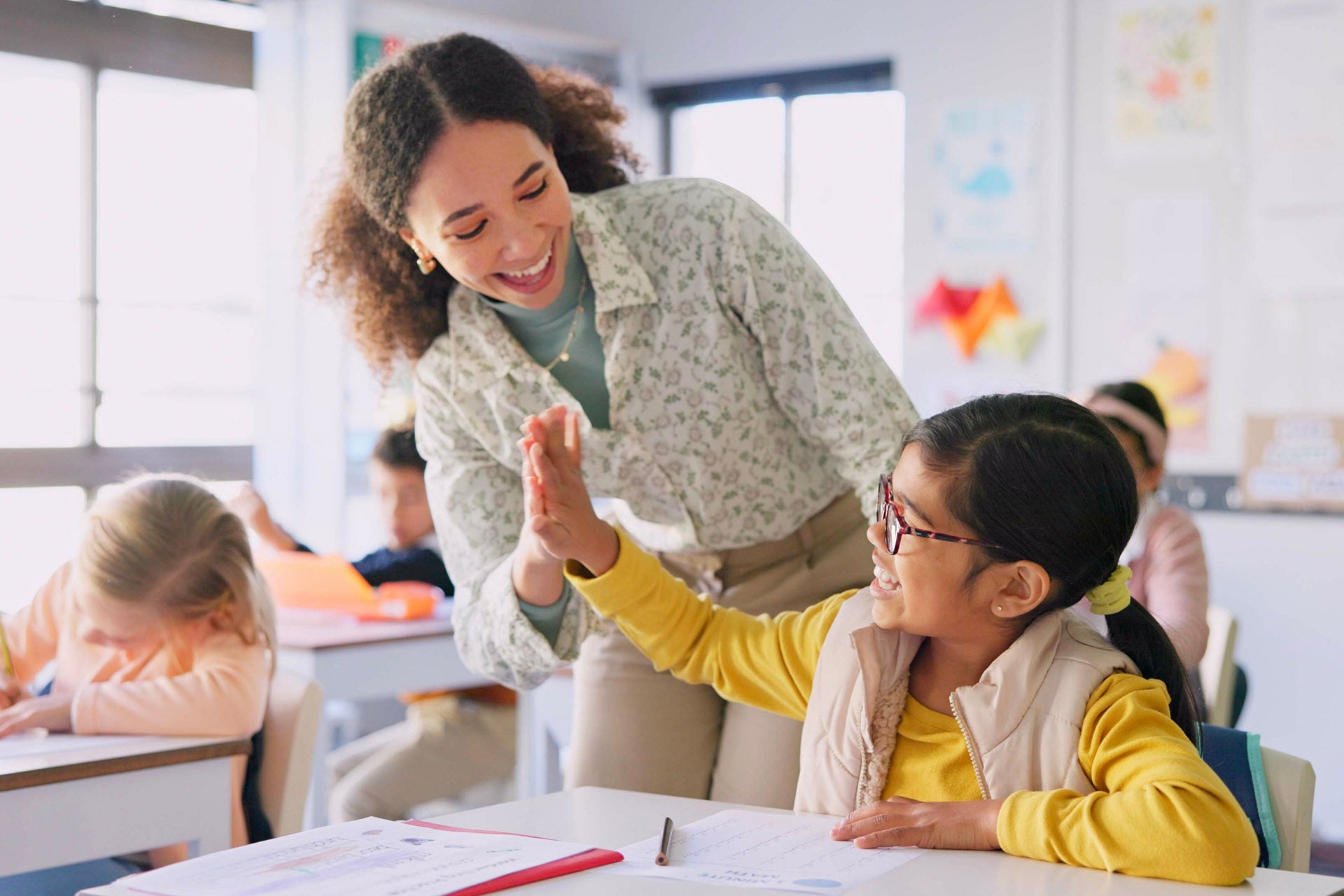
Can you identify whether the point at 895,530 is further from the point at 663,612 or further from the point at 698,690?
the point at 698,690

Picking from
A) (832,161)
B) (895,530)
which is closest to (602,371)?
Answer: (895,530)

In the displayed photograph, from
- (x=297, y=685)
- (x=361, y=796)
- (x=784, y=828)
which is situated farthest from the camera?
(x=361, y=796)

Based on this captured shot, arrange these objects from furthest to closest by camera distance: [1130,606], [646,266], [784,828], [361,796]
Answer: [361,796]
[646,266]
[1130,606]
[784,828]

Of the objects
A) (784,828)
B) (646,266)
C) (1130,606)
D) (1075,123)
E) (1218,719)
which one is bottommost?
(1218,719)

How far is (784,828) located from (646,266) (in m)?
0.69

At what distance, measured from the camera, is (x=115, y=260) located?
412cm

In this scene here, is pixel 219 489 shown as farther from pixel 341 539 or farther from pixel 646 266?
pixel 646 266

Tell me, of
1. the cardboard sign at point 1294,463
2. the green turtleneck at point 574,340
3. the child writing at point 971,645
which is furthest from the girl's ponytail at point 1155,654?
the cardboard sign at point 1294,463

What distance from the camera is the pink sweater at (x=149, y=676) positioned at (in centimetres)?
200

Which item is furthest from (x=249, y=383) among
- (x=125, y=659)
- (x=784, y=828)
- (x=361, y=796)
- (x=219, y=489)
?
(x=784, y=828)

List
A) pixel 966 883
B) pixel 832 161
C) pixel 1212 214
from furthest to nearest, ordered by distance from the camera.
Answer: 1. pixel 832 161
2. pixel 1212 214
3. pixel 966 883

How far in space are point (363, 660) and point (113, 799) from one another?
4.11 feet

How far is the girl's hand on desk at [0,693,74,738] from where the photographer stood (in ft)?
6.49

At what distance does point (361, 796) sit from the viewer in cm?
326
